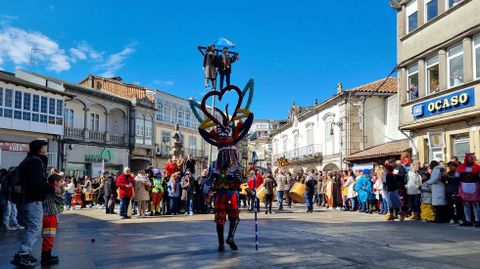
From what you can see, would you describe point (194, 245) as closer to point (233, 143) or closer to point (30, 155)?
point (233, 143)

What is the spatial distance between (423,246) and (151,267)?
4.80 m

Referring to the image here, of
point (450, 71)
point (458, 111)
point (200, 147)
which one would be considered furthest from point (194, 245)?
point (200, 147)

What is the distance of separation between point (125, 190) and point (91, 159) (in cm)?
2269

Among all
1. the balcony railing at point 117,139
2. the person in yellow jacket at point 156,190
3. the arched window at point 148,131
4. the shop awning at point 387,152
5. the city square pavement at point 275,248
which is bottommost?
the city square pavement at point 275,248

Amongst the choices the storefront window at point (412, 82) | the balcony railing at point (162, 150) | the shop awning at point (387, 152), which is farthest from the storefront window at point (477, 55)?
the balcony railing at point (162, 150)

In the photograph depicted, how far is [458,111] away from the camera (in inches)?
690

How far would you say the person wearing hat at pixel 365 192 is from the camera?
56.7ft

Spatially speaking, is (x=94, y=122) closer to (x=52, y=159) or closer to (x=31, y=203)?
(x=52, y=159)

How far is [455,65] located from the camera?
18.3 m

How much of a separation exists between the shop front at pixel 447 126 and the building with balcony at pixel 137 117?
27.2 metres

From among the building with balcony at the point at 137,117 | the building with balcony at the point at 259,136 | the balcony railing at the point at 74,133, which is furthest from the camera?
the building with balcony at the point at 259,136

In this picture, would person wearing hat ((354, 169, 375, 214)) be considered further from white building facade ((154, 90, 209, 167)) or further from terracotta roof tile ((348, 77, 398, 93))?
white building facade ((154, 90, 209, 167))

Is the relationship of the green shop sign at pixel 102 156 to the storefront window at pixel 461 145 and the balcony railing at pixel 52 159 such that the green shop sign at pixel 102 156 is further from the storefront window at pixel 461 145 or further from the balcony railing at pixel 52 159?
the storefront window at pixel 461 145

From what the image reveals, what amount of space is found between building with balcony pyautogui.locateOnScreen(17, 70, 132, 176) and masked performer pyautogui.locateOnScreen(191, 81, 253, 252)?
2601cm
